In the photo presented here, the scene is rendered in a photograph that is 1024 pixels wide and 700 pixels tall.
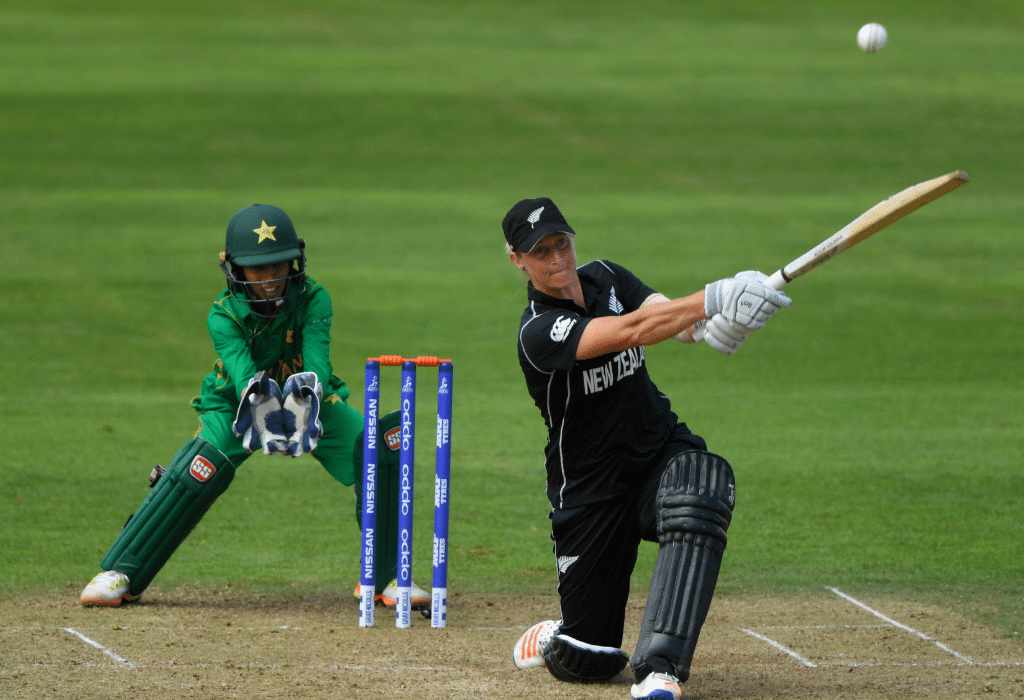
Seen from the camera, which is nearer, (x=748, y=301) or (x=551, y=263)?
(x=748, y=301)

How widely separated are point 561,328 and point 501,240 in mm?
11172

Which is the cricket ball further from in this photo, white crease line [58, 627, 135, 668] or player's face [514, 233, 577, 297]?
white crease line [58, 627, 135, 668]

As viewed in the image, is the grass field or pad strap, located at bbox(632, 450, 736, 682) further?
the grass field

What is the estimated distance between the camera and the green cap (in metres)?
5.79

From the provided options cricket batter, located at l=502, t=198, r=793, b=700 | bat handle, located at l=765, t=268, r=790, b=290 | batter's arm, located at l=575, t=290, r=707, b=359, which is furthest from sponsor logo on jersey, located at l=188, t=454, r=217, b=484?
bat handle, located at l=765, t=268, r=790, b=290

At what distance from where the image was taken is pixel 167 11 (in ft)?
96.0

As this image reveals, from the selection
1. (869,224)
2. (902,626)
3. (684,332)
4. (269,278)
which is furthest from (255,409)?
(902,626)

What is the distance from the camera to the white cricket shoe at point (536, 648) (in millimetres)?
5039

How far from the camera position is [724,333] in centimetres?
433

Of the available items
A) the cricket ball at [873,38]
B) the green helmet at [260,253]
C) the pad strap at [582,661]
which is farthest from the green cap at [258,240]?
the cricket ball at [873,38]

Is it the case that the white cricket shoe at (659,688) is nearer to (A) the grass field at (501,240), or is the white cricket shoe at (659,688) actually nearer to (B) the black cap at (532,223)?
(B) the black cap at (532,223)

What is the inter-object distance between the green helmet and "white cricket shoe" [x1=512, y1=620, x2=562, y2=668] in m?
1.92

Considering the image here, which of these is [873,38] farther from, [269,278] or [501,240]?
[501,240]

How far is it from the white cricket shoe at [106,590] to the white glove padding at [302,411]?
1.04 meters
